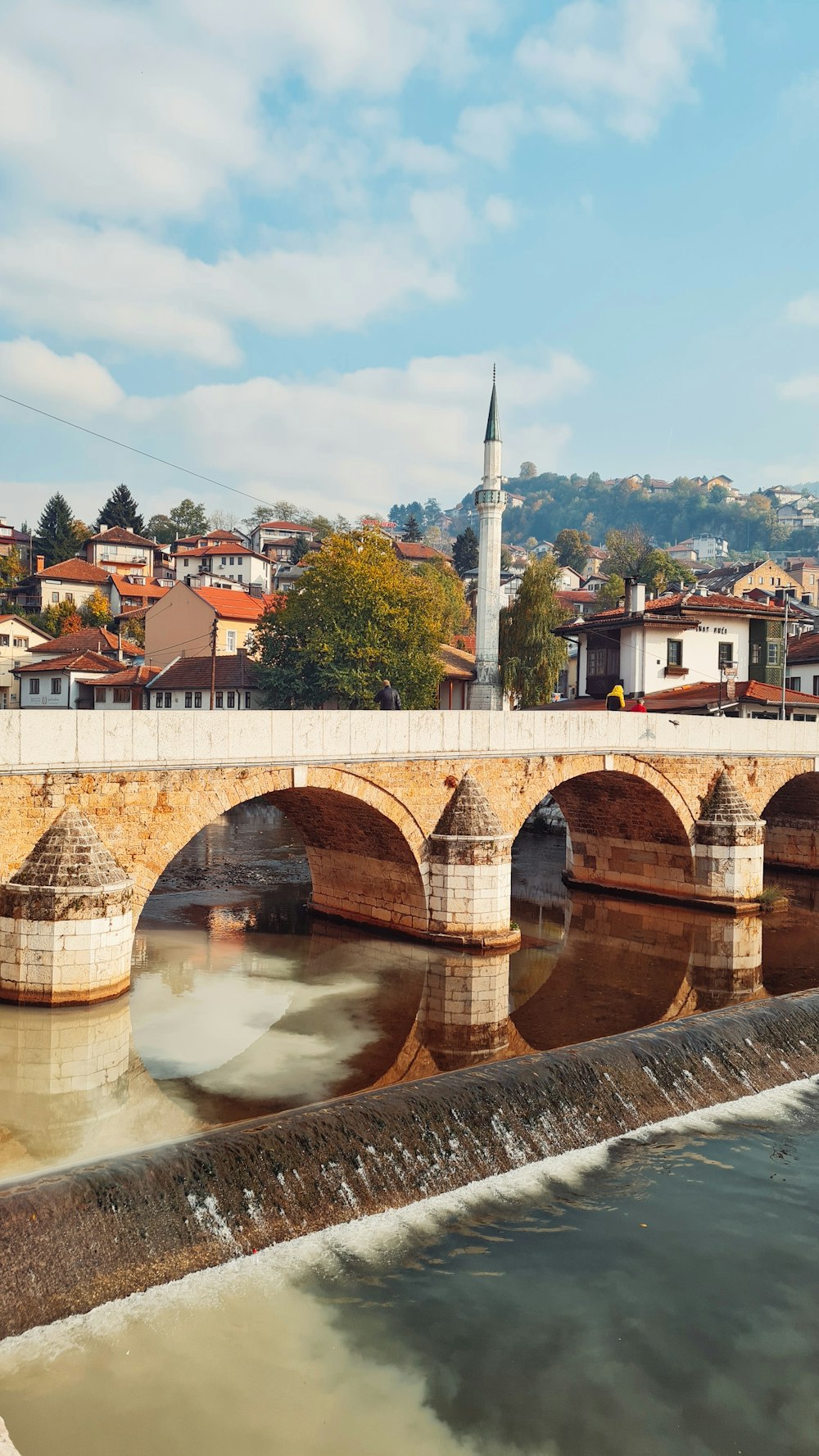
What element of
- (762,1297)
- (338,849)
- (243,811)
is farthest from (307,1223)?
(243,811)

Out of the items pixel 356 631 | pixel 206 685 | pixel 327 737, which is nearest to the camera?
pixel 327 737

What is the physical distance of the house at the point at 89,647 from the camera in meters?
54.6

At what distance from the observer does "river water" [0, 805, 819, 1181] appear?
1135 centimetres

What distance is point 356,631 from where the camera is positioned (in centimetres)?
3875

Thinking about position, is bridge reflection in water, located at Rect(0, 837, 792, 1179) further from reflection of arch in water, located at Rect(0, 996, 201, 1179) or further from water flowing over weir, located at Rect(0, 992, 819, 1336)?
water flowing over weir, located at Rect(0, 992, 819, 1336)

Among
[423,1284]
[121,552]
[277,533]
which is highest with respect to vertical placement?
[277,533]

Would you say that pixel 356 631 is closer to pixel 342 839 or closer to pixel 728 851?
pixel 728 851

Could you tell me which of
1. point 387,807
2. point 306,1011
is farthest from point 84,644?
point 306,1011

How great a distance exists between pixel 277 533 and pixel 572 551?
142ft

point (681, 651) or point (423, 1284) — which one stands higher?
point (681, 651)

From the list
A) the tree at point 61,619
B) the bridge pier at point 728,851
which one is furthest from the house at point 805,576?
the bridge pier at point 728,851

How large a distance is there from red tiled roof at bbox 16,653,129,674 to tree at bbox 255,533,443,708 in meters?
12.5

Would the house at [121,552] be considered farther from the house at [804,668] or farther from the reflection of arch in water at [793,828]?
the reflection of arch in water at [793,828]

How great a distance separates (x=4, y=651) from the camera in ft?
187
